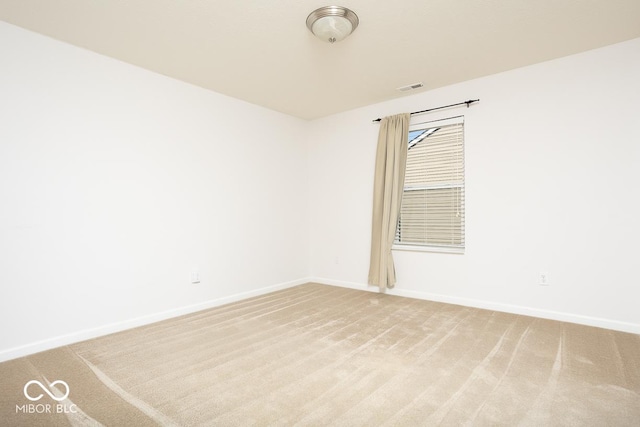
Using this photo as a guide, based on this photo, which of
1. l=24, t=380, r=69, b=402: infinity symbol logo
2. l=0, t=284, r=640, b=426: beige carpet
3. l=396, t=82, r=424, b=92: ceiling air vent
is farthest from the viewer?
l=396, t=82, r=424, b=92: ceiling air vent

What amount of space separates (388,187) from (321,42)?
1.91m

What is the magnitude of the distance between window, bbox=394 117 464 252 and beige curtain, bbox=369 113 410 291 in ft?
0.49

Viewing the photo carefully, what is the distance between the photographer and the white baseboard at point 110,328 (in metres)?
2.33

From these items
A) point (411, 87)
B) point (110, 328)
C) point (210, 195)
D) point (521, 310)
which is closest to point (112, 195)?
point (210, 195)

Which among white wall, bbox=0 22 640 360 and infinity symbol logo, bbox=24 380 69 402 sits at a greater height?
white wall, bbox=0 22 640 360

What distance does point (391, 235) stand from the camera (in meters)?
3.91

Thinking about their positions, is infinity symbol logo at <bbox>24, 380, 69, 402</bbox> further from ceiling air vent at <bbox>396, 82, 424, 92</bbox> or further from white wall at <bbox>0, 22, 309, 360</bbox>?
ceiling air vent at <bbox>396, 82, 424, 92</bbox>

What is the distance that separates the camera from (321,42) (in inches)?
103

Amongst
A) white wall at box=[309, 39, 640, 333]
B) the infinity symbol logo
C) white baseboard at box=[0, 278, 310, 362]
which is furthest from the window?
the infinity symbol logo

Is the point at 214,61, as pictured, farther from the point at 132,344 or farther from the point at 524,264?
the point at 524,264

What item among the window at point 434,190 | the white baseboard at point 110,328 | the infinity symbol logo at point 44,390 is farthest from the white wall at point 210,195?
the infinity symbol logo at point 44,390

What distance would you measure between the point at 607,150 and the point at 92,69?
454 cm

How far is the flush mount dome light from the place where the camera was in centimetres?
218

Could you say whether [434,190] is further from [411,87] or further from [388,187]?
[411,87]
